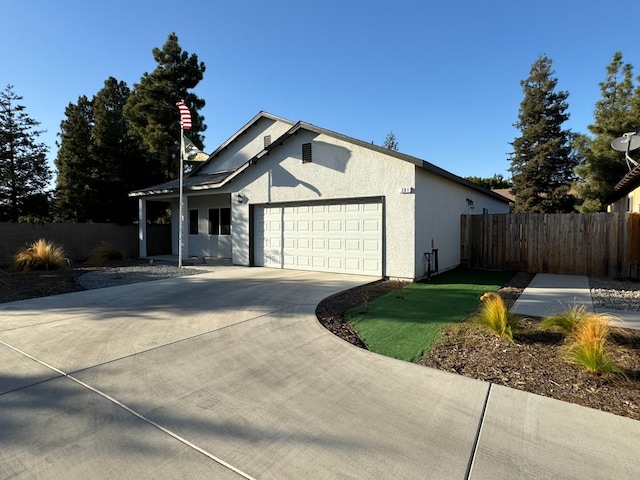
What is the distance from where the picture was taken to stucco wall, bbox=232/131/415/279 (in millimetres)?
9656

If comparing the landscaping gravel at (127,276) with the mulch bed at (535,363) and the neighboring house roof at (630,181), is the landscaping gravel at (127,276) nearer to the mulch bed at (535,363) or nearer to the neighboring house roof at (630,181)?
A: the mulch bed at (535,363)

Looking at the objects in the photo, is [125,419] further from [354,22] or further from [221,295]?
[354,22]

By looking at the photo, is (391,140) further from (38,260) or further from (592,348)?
(592,348)

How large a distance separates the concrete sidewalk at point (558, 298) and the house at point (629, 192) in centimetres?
352

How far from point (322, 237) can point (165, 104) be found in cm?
1832

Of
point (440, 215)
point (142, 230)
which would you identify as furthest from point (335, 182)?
point (142, 230)

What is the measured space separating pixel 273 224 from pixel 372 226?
12.9 ft

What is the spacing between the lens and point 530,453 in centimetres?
249

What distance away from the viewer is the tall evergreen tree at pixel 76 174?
2214 cm

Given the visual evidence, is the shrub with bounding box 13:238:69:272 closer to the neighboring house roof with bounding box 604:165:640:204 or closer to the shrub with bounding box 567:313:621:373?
the shrub with bounding box 567:313:621:373

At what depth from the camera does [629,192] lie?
1435 centimetres

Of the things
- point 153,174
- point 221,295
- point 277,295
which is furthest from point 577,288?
point 153,174

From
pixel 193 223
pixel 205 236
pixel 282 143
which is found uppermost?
pixel 282 143


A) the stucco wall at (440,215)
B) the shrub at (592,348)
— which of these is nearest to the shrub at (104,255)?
the stucco wall at (440,215)
